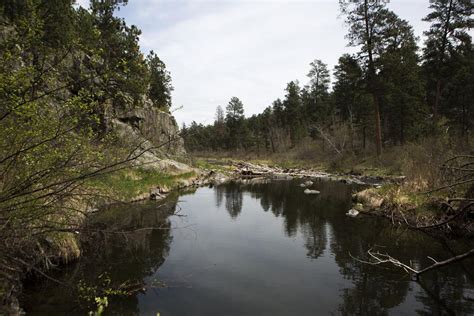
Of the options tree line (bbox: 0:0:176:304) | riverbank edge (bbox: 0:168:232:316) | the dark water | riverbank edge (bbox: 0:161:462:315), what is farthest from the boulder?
tree line (bbox: 0:0:176:304)

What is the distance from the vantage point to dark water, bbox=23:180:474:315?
7082mm

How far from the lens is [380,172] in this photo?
29.0 m

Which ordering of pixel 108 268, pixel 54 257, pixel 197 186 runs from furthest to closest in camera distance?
pixel 197 186
pixel 108 268
pixel 54 257

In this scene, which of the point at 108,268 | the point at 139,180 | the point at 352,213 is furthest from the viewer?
the point at 139,180

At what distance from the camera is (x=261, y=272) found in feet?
30.3

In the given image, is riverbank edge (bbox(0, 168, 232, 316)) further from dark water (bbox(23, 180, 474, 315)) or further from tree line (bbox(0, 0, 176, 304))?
dark water (bbox(23, 180, 474, 315))

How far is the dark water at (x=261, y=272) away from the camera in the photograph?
7082 millimetres

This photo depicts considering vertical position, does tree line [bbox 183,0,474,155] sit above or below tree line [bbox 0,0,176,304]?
above

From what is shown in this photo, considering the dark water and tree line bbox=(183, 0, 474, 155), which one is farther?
tree line bbox=(183, 0, 474, 155)

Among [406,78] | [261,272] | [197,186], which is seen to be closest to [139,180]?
[197,186]

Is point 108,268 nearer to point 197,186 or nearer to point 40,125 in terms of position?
point 40,125

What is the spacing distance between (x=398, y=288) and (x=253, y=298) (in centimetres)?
348


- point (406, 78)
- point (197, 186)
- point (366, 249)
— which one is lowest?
point (366, 249)

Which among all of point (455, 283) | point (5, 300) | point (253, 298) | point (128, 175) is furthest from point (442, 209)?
point (128, 175)
